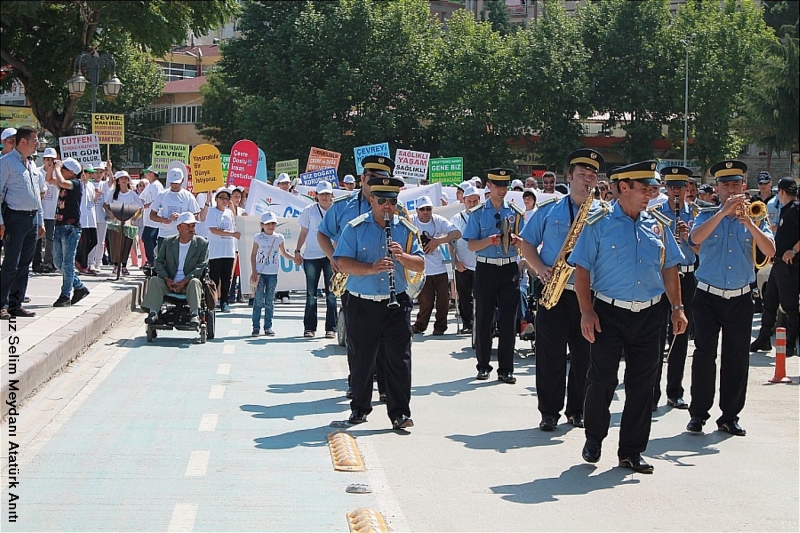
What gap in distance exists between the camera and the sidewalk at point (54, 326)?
35.4 feet

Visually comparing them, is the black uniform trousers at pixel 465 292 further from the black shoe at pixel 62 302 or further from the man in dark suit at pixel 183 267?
the black shoe at pixel 62 302

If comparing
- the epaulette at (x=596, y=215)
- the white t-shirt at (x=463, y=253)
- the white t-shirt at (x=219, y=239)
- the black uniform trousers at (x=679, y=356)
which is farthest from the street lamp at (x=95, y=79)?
the epaulette at (x=596, y=215)

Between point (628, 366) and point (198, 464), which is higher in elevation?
point (628, 366)

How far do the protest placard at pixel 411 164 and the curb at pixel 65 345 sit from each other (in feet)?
31.3

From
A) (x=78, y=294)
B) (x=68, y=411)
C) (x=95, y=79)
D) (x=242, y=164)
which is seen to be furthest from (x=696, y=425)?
(x=242, y=164)

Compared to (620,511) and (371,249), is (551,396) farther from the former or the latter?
(620,511)

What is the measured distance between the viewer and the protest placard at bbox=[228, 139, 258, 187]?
24328 millimetres

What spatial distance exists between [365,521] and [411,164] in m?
20.2

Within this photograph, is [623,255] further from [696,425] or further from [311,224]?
[311,224]

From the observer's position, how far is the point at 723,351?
9570mm

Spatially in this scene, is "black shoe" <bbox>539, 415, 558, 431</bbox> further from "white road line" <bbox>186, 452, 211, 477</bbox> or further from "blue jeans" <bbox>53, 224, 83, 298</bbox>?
"blue jeans" <bbox>53, 224, 83, 298</bbox>

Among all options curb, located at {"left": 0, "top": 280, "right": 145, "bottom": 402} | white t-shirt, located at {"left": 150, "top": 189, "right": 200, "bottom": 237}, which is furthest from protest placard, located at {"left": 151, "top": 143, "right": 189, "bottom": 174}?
curb, located at {"left": 0, "top": 280, "right": 145, "bottom": 402}

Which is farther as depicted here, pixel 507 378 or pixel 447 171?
pixel 447 171

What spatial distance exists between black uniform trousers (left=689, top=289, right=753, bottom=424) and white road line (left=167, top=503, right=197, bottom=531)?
4.78 metres
